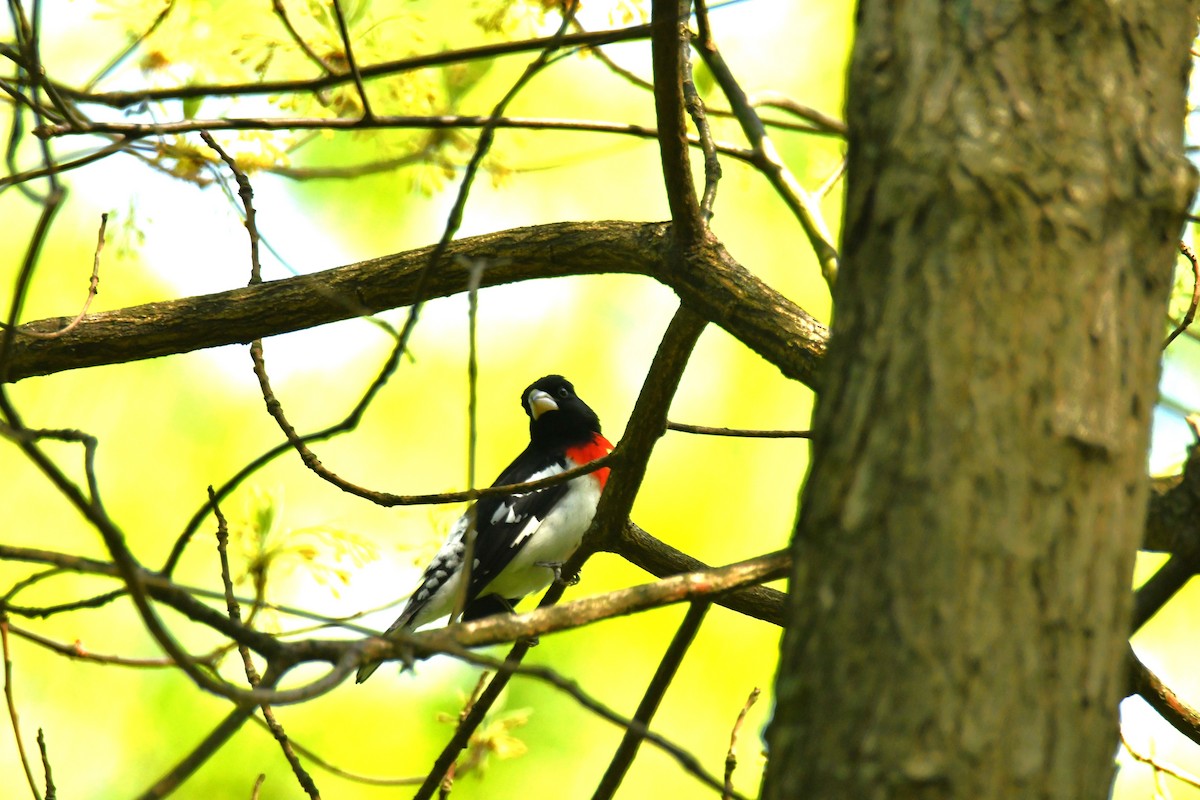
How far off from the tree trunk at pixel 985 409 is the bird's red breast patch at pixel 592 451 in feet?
16.0

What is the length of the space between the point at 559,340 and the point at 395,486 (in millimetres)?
1817

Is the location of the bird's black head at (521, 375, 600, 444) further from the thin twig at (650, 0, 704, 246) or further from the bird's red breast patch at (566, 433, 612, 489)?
the thin twig at (650, 0, 704, 246)

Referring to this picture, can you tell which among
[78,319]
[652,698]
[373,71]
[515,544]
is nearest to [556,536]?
[515,544]

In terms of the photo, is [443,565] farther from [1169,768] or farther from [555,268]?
[1169,768]

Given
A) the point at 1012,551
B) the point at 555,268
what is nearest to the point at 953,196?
the point at 1012,551

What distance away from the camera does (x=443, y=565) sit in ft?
18.9

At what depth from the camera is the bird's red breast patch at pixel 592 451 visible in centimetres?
634

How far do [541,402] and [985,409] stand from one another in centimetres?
515

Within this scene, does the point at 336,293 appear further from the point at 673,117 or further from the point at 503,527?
the point at 503,527

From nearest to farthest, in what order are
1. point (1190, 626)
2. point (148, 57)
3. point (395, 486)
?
point (148, 57), point (1190, 626), point (395, 486)

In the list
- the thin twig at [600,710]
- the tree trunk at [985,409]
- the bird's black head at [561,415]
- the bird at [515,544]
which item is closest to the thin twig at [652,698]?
the thin twig at [600,710]

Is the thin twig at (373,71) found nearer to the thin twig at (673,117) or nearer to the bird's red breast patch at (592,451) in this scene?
the thin twig at (673,117)

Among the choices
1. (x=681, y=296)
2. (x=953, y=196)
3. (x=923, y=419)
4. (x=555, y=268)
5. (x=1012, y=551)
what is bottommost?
(x=1012, y=551)

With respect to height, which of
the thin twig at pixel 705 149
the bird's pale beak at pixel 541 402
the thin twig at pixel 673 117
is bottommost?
the thin twig at pixel 673 117
